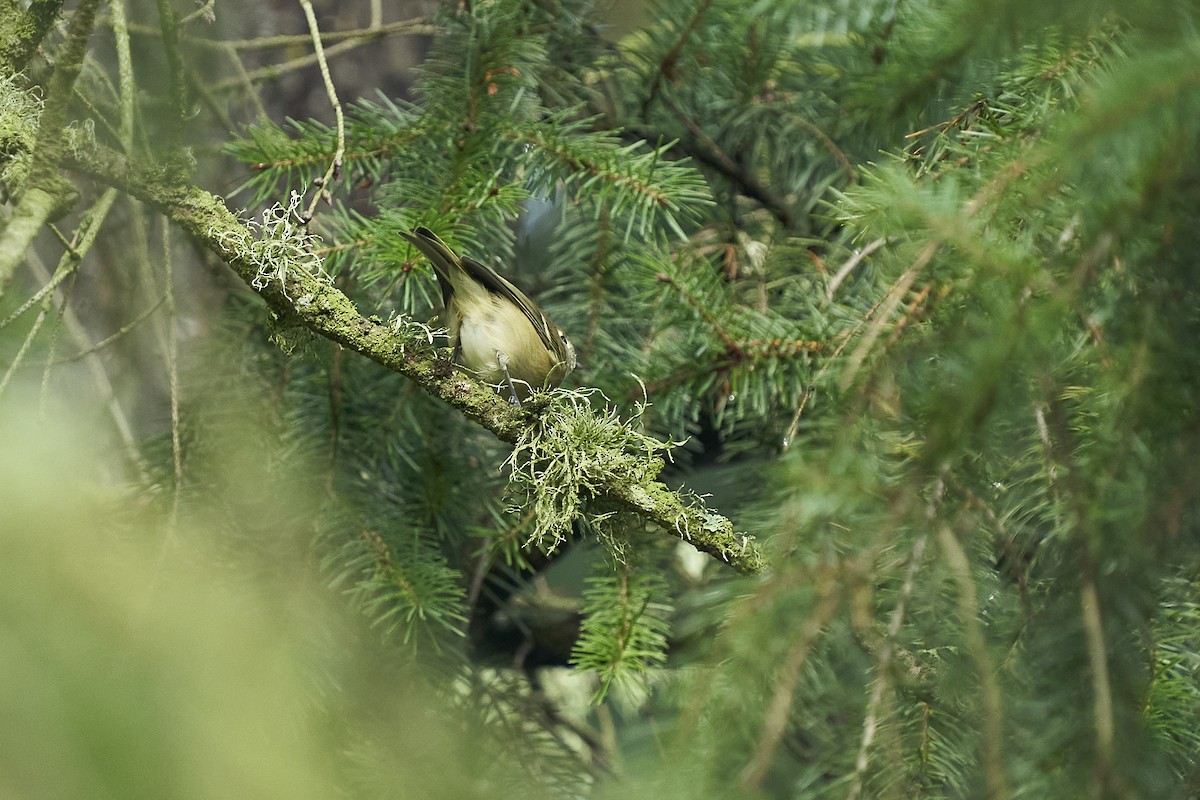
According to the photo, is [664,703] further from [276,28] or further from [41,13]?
[276,28]

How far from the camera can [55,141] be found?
1.37 meters

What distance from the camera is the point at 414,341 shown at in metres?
1.49

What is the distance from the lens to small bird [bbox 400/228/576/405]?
178 centimetres

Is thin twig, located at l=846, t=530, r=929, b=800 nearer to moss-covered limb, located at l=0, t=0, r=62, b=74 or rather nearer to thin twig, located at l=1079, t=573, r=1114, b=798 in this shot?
thin twig, located at l=1079, t=573, r=1114, b=798

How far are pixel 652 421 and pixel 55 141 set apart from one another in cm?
119

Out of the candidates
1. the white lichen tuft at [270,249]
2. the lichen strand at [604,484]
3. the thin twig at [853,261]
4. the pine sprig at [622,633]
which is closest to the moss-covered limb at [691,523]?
the lichen strand at [604,484]

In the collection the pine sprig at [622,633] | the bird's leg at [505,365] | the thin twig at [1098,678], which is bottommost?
the pine sprig at [622,633]

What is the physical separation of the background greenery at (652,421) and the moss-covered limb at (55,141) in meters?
0.01

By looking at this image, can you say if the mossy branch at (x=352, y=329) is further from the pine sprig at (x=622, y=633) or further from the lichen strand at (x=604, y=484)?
the pine sprig at (x=622, y=633)

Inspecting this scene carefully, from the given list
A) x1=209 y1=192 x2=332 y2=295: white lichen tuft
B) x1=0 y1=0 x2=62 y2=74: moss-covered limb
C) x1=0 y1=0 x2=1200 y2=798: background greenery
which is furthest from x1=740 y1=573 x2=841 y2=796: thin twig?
x1=0 y1=0 x2=62 y2=74: moss-covered limb

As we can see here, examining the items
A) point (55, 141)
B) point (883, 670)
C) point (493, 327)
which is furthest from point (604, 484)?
point (55, 141)

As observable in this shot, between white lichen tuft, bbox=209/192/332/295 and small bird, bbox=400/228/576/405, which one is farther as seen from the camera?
small bird, bbox=400/228/576/405

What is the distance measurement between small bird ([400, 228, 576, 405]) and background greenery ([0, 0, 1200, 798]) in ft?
0.28

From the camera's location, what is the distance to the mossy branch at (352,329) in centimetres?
145
